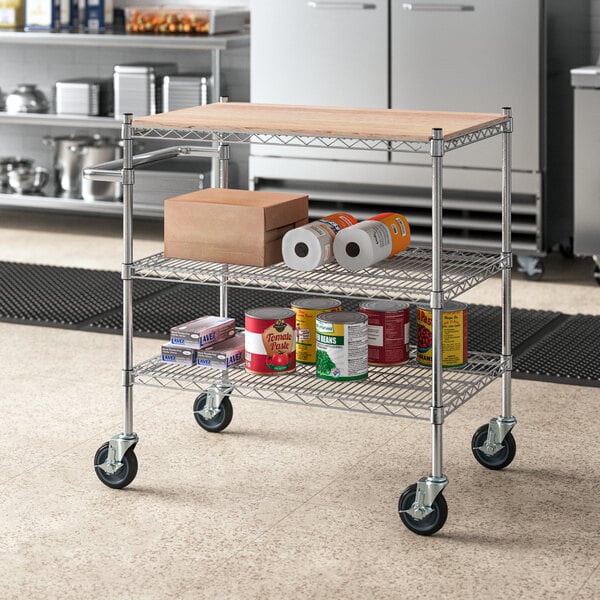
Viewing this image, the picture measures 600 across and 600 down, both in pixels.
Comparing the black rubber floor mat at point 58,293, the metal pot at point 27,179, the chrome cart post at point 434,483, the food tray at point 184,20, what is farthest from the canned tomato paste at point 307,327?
the metal pot at point 27,179

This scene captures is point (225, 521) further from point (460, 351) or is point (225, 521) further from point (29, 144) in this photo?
point (29, 144)

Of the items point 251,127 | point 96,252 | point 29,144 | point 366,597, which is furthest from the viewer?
point 29,144

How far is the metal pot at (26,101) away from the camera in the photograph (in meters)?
6.41

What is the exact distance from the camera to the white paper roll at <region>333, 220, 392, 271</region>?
113 inches

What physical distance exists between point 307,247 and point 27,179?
384 cm

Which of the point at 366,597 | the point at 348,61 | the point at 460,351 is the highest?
the point at 348,61

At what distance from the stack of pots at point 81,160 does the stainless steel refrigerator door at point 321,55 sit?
1.07 meters

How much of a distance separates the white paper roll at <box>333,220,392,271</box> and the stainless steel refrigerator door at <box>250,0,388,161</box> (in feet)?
8.36

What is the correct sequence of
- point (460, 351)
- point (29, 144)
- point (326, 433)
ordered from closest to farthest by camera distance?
point (460, 351) < point (326, 433) < point (29, 144)

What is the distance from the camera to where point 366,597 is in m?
2.51

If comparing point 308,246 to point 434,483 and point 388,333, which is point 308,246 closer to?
point 388,333

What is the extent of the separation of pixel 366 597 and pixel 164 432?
3.75 ft

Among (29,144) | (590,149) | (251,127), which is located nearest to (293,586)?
(251,127)

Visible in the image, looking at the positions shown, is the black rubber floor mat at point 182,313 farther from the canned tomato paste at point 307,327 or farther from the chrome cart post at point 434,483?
the chrome cart post at point 434,483
